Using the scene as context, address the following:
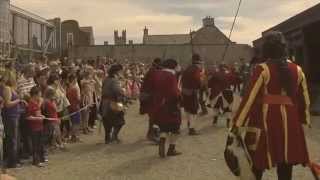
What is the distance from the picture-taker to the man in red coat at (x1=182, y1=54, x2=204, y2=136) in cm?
1706

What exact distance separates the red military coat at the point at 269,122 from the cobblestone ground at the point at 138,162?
3.26 m

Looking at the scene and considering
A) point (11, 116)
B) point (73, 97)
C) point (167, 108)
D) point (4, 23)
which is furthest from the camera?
point (4, 23)

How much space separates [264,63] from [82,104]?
9.92 meters

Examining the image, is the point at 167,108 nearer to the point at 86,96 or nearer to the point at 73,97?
the point at 73,97

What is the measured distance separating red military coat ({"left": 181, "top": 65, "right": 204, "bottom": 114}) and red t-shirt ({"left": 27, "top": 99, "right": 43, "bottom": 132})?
5483mm

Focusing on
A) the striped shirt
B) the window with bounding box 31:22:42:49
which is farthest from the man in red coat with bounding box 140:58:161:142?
the window with bounding box 31:22:42:49

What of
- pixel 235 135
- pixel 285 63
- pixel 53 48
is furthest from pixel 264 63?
pixel 53 48

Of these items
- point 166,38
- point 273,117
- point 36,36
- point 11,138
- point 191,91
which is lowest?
point 11,138

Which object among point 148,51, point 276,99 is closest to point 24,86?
point 276,99

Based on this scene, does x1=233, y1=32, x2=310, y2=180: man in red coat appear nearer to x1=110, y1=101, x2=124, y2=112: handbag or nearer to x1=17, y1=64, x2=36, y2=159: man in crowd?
x1=17, y1=64, x2=36, y2=159: man in crowd

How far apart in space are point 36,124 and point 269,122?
5.82 metres

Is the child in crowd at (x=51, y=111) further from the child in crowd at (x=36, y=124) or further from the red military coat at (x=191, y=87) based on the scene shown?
the red military coat at (x=191, y=87)

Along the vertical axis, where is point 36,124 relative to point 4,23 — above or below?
below

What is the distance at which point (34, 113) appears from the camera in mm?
12094
